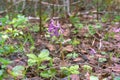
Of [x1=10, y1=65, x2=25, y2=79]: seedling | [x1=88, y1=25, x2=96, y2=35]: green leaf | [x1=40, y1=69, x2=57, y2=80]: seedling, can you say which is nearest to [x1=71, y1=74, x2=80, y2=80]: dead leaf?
[x1=40, y1=69, x2=57, y2=80]: seedling

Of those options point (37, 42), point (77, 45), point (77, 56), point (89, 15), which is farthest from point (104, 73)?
point (89, 15)

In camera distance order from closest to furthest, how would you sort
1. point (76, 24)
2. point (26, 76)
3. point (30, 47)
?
point (26, 76), point (30, 47), point (76, 24)

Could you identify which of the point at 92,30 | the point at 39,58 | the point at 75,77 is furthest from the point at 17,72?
the point at 92,30

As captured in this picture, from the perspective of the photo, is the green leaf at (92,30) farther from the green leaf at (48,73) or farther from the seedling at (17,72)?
the seedling at (17,72)

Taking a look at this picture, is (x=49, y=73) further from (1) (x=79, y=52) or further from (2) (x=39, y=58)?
(1) (x=79, y=52)

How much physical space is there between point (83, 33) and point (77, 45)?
386 millimetres

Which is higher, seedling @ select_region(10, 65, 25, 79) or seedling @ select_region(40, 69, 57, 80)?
seedling @ select_region(10, 65, 25, 79)

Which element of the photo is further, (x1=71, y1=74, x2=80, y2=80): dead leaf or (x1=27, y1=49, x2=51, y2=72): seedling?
(x1=27, y1=49, x2=51, y2=72): seedling

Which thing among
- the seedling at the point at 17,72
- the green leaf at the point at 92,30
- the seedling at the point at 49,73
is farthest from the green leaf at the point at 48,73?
the green leaf at the point at 92,30

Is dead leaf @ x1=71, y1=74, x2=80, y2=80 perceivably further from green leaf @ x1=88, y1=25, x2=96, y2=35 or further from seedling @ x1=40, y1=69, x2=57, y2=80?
green leaf @ x1=88, y1=25, x2=96, y2=35

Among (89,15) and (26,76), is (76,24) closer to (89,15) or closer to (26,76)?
(89,15)

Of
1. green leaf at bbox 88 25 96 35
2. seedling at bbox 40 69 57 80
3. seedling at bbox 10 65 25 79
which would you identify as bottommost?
seedling at bbox 40 69 57 80

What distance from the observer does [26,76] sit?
1.70 meters

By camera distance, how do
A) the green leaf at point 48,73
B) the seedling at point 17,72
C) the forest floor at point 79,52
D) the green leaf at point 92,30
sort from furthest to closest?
the green leaf at point 92,30 → the forest floor at point 79,52 → the green leaf at point 48,73 → the seedling at point 17,72
